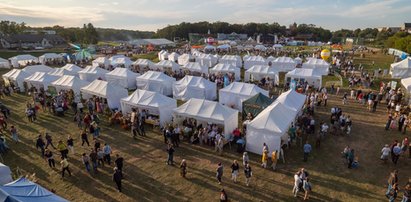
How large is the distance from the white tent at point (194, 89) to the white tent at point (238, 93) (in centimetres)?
157

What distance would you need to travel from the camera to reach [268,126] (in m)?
11.1

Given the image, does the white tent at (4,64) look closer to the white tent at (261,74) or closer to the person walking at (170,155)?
the white tent at (261,74)

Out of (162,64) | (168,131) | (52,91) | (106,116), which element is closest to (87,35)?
(162,64)

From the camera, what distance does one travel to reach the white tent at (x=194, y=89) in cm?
1889

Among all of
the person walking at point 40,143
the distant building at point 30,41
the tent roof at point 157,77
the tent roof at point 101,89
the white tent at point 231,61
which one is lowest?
the person walking at point 40,143

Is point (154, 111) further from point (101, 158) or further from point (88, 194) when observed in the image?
point (88, 194)

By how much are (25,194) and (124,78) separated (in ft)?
54.2

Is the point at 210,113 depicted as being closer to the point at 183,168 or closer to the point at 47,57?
the point at 183,168

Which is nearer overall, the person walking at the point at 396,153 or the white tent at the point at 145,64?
the person walking at the point at 396,153

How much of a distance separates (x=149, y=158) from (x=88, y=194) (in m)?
2.93

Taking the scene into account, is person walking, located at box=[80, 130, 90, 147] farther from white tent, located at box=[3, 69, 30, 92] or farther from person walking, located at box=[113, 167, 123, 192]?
white tent, located at box=[3, 69, 30, 92]

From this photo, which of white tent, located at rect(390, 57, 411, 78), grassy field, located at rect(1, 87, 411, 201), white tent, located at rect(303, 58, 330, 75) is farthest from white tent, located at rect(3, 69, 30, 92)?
white tent, located at rect(390, 57, 411, 78)

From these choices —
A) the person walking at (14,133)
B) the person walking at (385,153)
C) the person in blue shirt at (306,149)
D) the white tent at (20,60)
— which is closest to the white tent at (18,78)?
the person walking at (14,133)

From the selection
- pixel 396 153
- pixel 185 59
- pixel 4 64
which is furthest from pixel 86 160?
pixel 4 64
